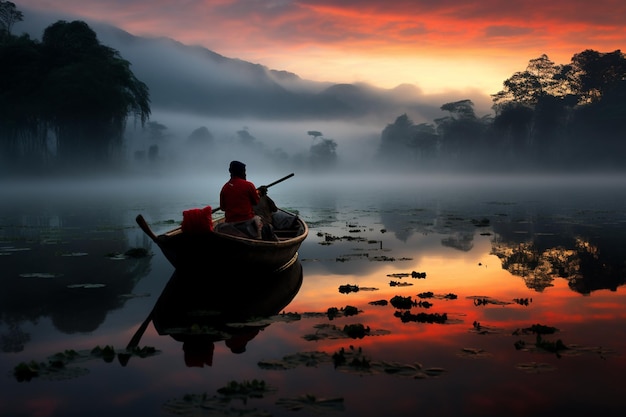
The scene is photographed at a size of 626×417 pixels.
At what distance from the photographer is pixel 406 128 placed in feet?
584

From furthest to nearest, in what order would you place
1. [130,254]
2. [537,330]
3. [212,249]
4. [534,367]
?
[130,254] < [212,249] < [537,330] < [534,367]

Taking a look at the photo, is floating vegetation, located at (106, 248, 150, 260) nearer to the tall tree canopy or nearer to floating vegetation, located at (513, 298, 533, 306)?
floating vegetation, located at (513, 298, 533, 306)

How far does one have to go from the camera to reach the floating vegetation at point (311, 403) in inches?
234

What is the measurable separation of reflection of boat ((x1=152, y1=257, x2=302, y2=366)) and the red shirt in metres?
1.47

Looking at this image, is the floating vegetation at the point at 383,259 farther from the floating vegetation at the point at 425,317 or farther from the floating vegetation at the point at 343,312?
the floating vegetation at the point at 425,317

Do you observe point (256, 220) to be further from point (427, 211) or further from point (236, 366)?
point (427, 211)

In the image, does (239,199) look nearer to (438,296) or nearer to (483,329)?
(438,296)

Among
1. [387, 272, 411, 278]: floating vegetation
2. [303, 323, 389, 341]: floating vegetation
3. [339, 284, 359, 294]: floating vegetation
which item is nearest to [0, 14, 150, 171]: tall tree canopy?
[387, 272, 411, 278]: floating vegetation

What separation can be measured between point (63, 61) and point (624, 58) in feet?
298

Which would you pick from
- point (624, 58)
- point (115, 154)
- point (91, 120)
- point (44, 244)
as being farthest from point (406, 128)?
point (44, 244)

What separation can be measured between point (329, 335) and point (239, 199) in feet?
17.7

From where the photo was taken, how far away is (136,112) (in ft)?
251

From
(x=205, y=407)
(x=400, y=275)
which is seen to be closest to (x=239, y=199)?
(x=400, y=275)

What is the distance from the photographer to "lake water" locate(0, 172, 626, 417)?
6238 mm
